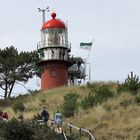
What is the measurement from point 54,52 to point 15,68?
4.61 metres

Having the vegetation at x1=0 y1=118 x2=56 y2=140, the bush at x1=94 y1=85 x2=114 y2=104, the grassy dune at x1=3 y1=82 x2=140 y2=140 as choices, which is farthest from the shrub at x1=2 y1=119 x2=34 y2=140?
the bush at x1=94 y1=85 x2=114 y2=104

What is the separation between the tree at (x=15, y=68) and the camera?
66375mm

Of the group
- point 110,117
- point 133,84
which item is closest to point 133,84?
point 133,84

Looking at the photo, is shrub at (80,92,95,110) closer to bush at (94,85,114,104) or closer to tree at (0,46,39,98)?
bush at (94,85,114,104)

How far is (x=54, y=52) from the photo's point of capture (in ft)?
224

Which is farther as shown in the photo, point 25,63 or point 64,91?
point 25,63

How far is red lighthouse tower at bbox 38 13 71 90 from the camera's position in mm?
67562

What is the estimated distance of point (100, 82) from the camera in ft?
199

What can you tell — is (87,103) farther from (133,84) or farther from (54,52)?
(54,52)

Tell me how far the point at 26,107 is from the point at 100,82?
11.5m

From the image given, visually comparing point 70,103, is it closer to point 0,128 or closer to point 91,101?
point 91,101

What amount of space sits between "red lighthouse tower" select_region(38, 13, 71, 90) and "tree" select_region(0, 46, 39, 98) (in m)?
1.32

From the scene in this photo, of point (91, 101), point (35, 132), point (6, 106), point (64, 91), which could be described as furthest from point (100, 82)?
point (35, 132)

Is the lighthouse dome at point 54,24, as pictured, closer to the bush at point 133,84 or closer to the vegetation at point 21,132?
the bush at point 133,84
